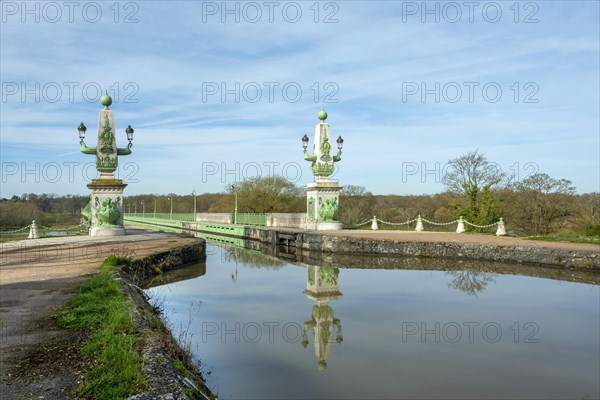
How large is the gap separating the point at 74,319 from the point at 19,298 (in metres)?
2.38

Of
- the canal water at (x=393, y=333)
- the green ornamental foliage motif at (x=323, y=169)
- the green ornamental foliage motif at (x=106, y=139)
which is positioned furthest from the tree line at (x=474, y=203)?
the green ornamental foliage motif at (x=106, y=139)

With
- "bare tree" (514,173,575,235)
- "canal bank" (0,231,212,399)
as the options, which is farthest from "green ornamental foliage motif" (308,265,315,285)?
"bare tree" (514,173,575,235)

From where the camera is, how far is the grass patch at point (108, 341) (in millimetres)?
3773

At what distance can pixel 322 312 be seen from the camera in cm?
962

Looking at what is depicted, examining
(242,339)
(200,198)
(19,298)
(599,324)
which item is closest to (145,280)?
(19,298)

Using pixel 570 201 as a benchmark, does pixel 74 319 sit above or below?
below

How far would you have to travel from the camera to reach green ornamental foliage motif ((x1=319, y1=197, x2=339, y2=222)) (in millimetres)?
26219

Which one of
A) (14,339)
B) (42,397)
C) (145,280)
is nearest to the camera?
(42,397)

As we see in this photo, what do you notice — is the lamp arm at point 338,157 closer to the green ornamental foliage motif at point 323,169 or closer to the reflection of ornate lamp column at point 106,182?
the green ornamental foliage motif at point 323,169

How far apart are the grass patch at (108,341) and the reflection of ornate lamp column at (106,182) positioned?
13.6 metres

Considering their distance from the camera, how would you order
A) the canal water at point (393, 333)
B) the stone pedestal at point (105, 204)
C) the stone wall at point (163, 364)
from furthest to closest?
the stone pedestal at point (105, 204) → the canal water at point (393, 333) → the stone wall at point (163, 364)

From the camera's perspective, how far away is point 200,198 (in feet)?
284

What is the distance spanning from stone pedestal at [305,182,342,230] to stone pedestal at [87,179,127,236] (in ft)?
32.9

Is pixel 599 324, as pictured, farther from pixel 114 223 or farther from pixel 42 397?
pixel 114 223
